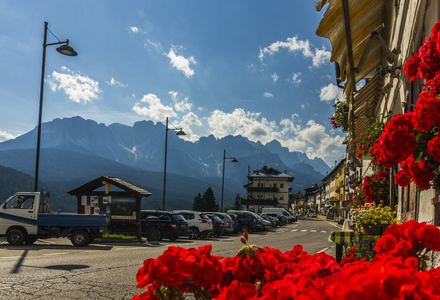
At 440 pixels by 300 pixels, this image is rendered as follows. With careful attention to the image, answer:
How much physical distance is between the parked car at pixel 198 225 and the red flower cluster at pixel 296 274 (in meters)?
21.8

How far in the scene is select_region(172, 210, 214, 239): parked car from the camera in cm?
2381

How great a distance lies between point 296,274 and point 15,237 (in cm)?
1759

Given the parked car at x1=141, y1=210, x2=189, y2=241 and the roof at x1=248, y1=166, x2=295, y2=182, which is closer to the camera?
the parked car at x1=141, y1=210, x2=189, y2=241

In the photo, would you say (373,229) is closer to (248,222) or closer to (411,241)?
(411,241)

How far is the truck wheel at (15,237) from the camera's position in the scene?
1641 centimetres

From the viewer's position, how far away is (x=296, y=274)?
5.07ft

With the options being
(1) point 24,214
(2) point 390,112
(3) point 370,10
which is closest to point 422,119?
(3) point 370,10

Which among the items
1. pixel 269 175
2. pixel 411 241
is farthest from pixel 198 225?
pixel 269 175

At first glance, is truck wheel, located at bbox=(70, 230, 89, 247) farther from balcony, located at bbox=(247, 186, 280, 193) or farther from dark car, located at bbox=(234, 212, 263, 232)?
balcony, located at bbox=(247, 186, 280, 193)

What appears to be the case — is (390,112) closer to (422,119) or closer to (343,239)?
(343,239)

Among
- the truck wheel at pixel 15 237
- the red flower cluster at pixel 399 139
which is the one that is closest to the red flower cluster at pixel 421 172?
the red flower cluster at pixel 399 139

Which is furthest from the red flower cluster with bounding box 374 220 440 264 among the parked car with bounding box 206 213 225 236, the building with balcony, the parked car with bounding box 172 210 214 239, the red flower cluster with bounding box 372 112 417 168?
the building with balcony

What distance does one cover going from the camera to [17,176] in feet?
616

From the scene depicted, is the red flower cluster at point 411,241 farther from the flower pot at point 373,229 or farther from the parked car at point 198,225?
the parked car at point 198,225
